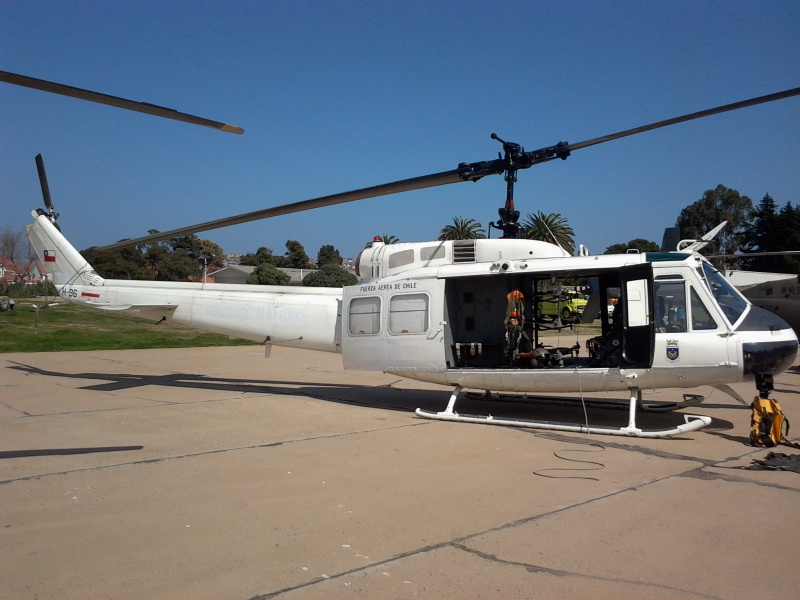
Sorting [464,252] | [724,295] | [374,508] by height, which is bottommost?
[374,508]

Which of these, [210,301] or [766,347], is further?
[210,301]

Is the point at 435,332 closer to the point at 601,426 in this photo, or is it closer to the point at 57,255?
the point at 601,426

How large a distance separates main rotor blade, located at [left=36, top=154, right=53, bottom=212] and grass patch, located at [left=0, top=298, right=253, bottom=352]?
4649 mm

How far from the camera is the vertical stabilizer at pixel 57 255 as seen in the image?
13.8 meters

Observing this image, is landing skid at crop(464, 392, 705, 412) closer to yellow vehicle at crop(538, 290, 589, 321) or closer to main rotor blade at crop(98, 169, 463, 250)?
yellow vehicle at crop(538, 290, 589, 321)

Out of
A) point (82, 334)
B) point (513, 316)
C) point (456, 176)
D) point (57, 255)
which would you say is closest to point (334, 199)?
point (456, 176)

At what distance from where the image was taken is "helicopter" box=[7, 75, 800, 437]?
323 inches

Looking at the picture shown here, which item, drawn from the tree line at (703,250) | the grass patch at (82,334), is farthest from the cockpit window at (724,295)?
the tree line at (703,250)

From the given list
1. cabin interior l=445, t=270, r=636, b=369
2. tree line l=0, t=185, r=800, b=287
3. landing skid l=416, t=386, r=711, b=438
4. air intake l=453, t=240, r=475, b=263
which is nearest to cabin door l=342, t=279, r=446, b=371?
cabin interior l=445, t=270, r=636, b=369

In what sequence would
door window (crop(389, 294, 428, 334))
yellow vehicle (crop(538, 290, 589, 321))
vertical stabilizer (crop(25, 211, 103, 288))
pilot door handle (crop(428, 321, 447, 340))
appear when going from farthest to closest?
1. vertical stabilizer (crop(25, 211, 103, 288))
2. yellow vehicle (crop(538, 290, 589, 321))
3. door window (crop(389, 294, 428, 334))
4. pilot door handle (crop(428, 321, 447, 340))

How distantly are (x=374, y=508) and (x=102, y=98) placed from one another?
14.2 ft

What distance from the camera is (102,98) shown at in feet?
17.9

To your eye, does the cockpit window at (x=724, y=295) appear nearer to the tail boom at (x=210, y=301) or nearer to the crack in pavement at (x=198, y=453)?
the crack in pavement at (x=198, y=453)

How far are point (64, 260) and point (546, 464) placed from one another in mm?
11849
